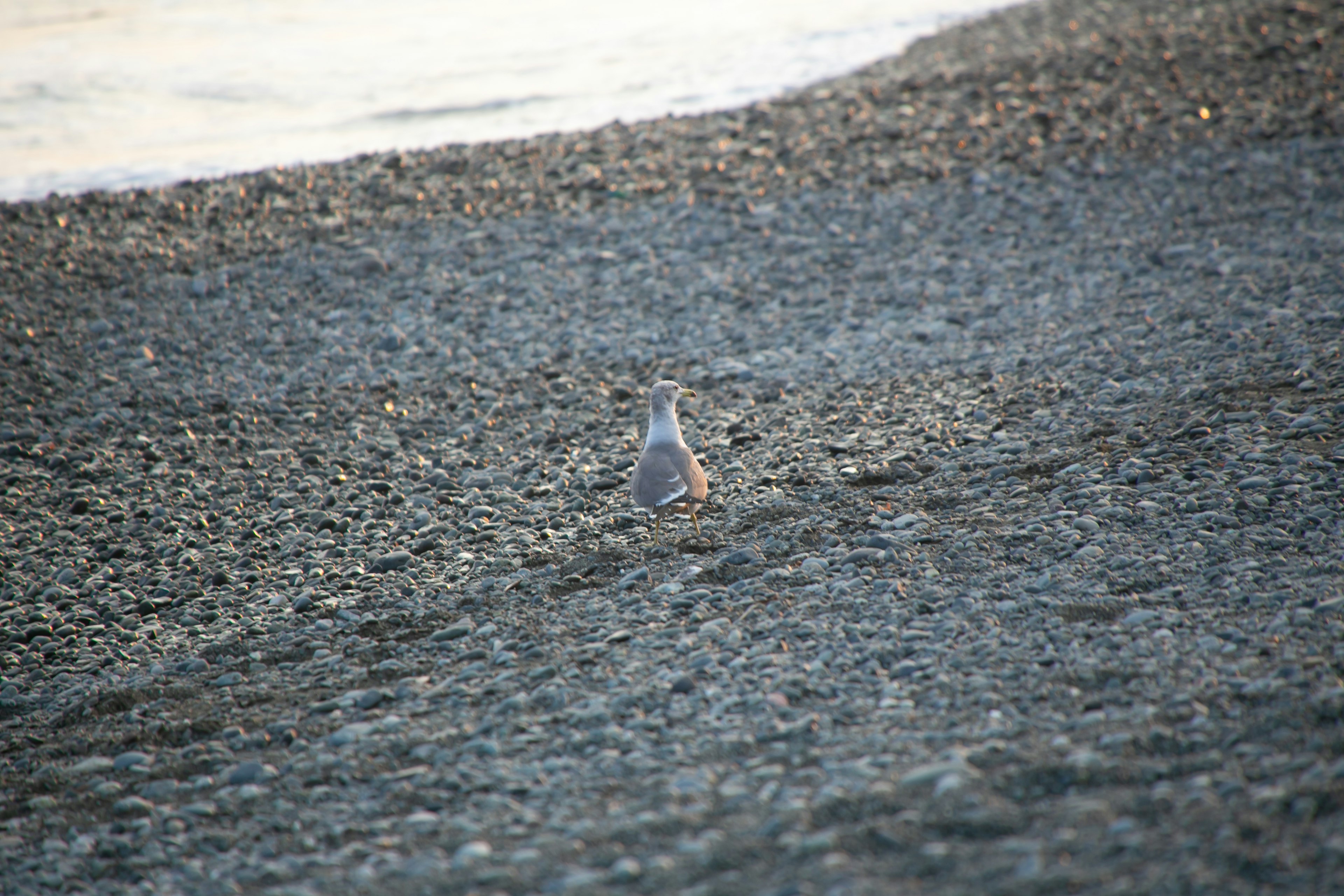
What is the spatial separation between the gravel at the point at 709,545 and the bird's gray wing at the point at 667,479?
18.1 inches

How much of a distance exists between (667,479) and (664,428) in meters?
0.81

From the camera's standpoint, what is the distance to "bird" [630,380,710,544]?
315 inches

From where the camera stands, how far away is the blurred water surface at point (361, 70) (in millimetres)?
20844

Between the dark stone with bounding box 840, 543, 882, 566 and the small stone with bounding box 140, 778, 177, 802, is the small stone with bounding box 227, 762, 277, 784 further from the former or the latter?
the dark stone with bounding box 840, 543, 882, 566

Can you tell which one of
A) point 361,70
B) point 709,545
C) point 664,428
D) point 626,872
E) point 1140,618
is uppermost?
point 361,70

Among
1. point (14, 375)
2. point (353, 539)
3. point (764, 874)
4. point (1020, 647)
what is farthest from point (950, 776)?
point (14, 375)

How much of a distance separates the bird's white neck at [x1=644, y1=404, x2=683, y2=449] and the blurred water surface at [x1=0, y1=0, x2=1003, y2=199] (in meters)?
12.7

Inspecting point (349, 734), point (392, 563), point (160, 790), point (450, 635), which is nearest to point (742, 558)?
point (450, 635)

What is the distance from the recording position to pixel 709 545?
8141 millimetres

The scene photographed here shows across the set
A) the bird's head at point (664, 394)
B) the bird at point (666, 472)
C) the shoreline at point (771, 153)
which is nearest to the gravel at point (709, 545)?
the shoreline at point (771, 153)

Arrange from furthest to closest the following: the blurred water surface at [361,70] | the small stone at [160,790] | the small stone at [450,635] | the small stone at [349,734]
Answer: the blurred water surface at [361,70] → the small stone at [450,635] → the small stone at [349,734] → the small stone at [160,790]

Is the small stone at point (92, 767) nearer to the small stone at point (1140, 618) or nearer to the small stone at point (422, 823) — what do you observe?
the small stone at point (422, 823)

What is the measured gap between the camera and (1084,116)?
1669 centimetres

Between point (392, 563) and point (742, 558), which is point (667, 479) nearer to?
point (742, 558)
